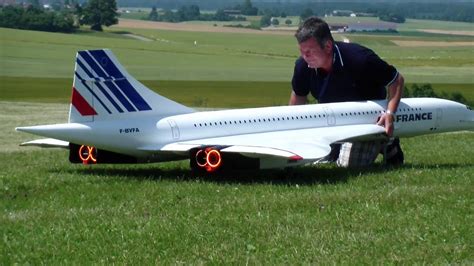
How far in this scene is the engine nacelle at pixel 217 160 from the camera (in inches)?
576

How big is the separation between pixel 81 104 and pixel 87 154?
3.45 ft

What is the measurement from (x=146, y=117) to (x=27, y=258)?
679cm

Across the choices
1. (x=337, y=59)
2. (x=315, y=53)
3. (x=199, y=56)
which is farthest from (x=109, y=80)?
(x=199, y=56)

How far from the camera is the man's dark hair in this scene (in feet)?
47.7

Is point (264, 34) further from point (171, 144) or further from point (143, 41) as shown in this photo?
point (171, 144)

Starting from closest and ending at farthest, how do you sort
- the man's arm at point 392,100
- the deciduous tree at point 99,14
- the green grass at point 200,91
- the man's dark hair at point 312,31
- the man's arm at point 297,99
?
the man's dark hair at point 312,31 < the man's arm at point 392,100 < the man's arm at point 297,99 < the green grass at point 200,91 < the deciduous tree at point 99,14

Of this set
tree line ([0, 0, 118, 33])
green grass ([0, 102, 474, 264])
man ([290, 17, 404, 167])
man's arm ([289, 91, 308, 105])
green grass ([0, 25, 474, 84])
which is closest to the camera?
green grass ([0, 102, 474, 264])

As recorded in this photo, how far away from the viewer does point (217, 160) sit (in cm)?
1464

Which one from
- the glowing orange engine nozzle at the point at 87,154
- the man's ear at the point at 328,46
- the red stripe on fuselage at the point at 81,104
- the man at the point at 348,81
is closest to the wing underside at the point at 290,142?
the man at the point at 348,81

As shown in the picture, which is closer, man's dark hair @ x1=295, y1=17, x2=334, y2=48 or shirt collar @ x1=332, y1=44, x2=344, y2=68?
man's dark hair @ x1=295, y1=17, x2=334, y2=48

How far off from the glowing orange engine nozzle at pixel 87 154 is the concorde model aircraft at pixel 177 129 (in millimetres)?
15

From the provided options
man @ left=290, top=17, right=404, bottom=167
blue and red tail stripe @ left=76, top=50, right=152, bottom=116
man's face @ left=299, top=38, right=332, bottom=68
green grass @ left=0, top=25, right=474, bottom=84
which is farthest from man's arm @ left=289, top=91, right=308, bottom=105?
green grass @ left=0, top=25, right=474, bottom=84

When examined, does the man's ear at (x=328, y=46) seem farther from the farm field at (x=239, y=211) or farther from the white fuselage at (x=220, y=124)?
the farm field at (x=239, y=211)

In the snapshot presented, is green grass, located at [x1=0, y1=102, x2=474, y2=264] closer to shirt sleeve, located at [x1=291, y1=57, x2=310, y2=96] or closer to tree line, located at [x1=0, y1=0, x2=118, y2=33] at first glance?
shirt sleeve, located at [x1=291, y1=57, x2=310, y2=96]
